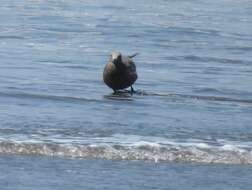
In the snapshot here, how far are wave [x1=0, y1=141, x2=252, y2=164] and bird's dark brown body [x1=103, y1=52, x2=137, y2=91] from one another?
4574 millimetres

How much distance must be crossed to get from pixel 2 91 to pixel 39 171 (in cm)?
475

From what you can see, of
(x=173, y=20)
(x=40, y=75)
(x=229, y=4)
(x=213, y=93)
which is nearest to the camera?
(x=213, y=93)

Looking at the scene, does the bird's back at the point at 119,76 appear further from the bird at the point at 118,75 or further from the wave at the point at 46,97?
the wave at the point at 46,97

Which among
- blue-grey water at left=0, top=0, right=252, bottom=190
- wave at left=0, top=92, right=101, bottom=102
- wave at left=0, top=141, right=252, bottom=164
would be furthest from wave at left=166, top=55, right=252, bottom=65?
wave at left=0, top=141, right=252, bottom=164

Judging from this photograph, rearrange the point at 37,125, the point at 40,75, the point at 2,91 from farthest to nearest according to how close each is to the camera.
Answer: the point at 40,75
the point at 2,91
the point at 37,125

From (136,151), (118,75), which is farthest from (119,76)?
(136,151)

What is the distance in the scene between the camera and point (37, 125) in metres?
10.8

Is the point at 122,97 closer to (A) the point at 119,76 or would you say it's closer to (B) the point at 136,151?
(A) the point at 119,76

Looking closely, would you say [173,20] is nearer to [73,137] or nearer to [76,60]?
[76,60]

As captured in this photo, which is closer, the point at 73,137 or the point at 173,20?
the point at 73,137

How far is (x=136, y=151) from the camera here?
31.6 feet

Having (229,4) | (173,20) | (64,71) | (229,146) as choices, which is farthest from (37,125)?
(229,4)

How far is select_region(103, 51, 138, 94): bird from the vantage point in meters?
14.4

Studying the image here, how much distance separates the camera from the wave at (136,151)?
9.50 m
